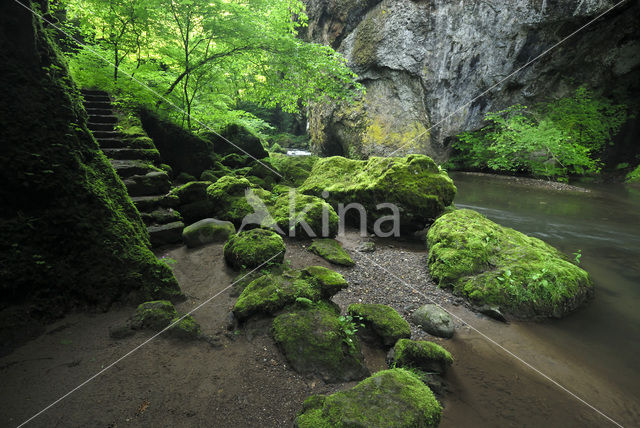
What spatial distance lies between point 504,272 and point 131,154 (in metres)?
8.30

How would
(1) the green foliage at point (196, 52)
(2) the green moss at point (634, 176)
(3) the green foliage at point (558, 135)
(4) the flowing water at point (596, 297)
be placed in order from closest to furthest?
(4) the flowing water at point (596, 297), (1) the green foliage at point (196, 52), (2) the green moss at point (634, 176), (3) the green foliage at point (558, 135)

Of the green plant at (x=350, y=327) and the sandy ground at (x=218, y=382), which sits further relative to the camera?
the green plant at (x=350, y=327)

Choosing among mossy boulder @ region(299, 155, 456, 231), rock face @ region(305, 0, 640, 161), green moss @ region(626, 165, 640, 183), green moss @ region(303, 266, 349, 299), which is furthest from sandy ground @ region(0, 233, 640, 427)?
green moss @ region(626, 165, 640, 183)

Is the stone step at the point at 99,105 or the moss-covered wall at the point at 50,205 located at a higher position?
the stone step at the point at 99,105

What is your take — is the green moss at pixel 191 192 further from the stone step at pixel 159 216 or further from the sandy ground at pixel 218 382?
the sandy ground at pixel 218 382

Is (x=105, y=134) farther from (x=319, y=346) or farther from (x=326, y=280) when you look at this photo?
(x=319, y=346)

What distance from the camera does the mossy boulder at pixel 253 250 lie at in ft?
14.8

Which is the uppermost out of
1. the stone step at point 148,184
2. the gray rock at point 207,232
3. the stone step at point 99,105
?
the stone step at point 99,105

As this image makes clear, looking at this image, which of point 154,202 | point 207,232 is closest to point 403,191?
point 207,232

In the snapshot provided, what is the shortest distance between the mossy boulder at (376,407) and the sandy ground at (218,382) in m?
0.29

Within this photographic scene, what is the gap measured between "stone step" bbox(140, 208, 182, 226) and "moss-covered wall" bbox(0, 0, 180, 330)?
1562 millimetres

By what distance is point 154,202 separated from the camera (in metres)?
5.36

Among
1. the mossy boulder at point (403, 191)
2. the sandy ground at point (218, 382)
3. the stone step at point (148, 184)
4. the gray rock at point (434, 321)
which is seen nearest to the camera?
the sandy ground at point (218, 382)

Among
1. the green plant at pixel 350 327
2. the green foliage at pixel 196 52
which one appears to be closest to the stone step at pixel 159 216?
the green foliage at pixel 196 52
